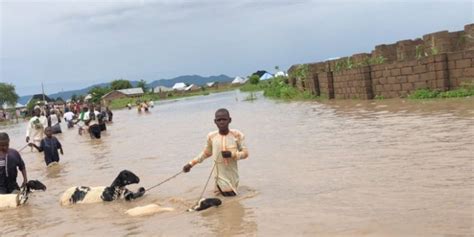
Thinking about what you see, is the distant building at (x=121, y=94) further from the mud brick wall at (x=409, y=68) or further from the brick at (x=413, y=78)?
the brick at (x=413, y=78)

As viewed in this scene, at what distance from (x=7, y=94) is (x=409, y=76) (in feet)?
272

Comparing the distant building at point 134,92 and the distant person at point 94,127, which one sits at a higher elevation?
the distant building at point 134,92

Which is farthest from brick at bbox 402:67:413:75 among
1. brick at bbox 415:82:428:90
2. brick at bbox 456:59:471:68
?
brick at bbox 456:59:471:68

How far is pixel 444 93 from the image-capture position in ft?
57.2

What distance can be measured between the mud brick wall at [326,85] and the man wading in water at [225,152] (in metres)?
20.0

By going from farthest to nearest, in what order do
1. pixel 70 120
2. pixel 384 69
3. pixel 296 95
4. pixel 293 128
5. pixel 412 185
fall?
pixel 296 95, pixel 70 120, pixel 384 69, pixel 293 128, pixel 412 185

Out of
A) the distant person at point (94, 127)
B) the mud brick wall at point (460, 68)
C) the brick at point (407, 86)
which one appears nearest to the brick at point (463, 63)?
the mud brick wall at point (460, 68)

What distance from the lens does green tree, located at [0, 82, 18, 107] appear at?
89156 millimetres

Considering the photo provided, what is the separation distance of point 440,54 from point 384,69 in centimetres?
346

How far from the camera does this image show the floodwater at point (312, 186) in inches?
218

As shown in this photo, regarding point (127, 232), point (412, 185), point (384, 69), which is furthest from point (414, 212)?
point (384, 69)

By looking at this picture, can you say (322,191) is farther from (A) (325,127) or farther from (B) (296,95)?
(B) (296,95)

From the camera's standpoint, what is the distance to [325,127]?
47.4ft

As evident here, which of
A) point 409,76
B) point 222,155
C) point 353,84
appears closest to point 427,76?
point 409,76
